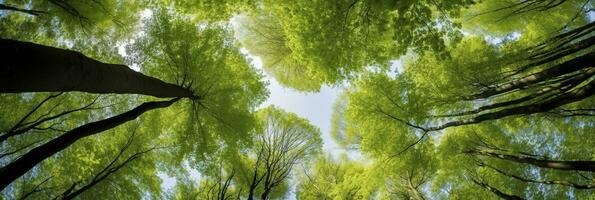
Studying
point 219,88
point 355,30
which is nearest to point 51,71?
point 355,30

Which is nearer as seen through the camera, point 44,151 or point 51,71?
point 51,71

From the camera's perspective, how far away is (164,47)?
378 inches

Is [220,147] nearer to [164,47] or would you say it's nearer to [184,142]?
[184,142]

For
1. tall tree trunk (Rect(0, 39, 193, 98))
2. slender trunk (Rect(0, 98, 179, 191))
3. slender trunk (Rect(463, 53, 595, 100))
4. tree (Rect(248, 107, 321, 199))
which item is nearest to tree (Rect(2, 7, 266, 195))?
→ tree (Rect(248, 107, 321, 199))

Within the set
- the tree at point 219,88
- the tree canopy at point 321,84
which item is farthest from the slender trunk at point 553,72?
the tree at point 219,88

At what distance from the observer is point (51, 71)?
128 inches

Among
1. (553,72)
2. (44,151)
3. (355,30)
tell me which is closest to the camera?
(44,151)

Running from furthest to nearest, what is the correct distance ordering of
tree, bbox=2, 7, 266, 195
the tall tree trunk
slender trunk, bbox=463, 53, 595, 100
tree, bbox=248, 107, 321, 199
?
tree, bbox=248, 107, 321, 199 < tree, bbox=2, 7, 266, 195 < slender trunk, bbox=463, 53, 595, 100 < the tall tree trunk

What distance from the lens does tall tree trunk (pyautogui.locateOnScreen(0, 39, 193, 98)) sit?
2766mm

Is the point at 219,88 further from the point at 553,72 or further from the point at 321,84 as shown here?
the point at 553,72

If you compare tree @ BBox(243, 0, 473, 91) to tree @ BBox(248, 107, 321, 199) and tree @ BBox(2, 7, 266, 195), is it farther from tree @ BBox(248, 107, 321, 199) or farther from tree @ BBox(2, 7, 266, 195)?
tree @ BBox(248, 107, 321, 199)

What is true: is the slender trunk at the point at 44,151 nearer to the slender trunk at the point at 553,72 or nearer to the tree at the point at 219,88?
the tree at the point at 219,88

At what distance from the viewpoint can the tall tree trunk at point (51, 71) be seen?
2766mm

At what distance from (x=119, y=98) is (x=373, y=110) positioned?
27.6ft
